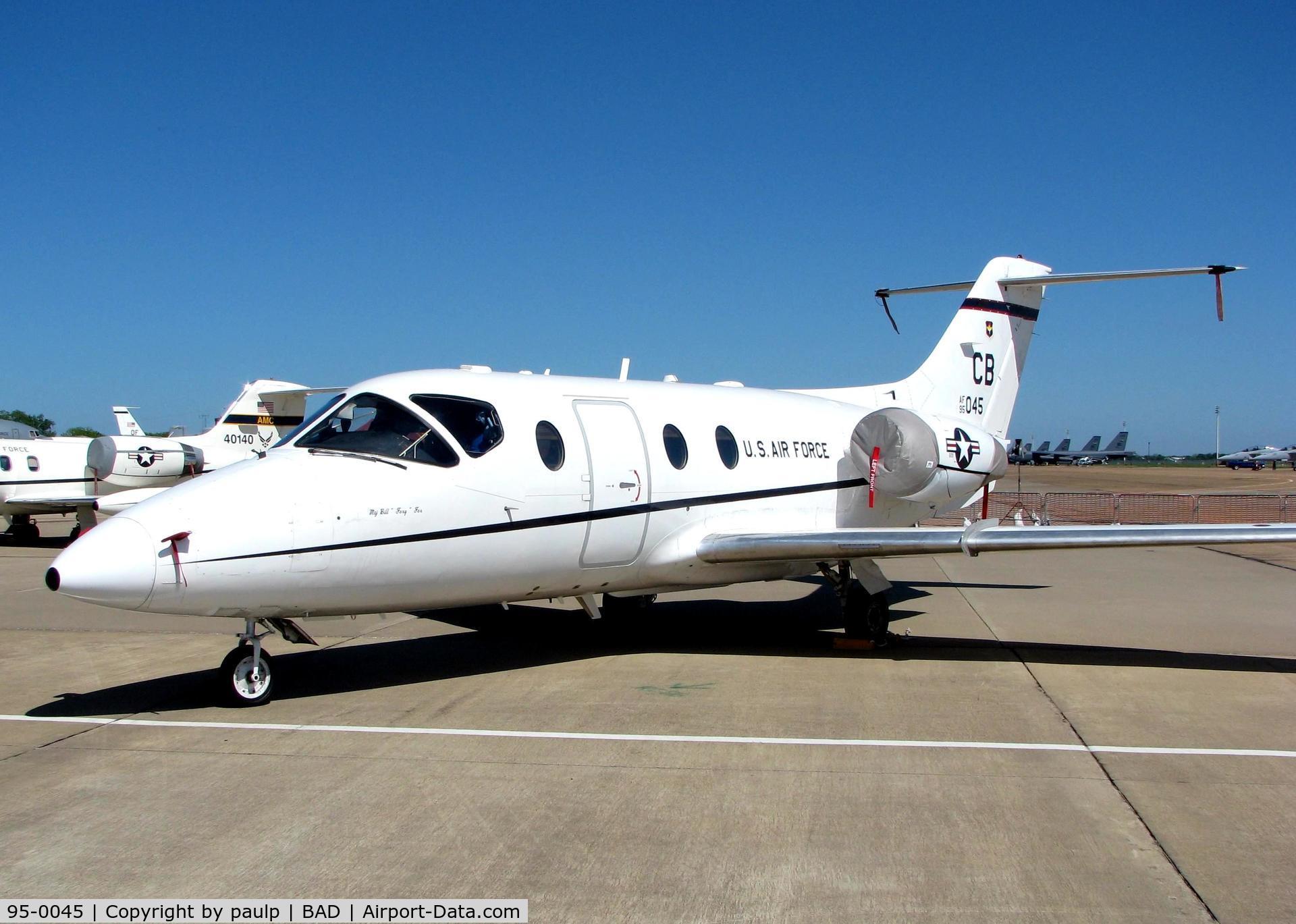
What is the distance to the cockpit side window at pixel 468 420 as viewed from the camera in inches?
324

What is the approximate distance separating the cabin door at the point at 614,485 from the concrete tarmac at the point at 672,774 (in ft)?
3.66

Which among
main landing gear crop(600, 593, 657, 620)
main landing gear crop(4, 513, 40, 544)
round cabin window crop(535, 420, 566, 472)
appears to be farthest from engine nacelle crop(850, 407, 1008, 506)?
main landing gear crop(4, 513, 40, 544)

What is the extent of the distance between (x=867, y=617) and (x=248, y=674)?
586cm

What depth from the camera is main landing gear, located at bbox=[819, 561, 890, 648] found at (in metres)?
10.3

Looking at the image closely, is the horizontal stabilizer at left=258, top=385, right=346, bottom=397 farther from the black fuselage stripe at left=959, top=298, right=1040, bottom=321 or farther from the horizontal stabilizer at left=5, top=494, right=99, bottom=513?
the black fuselage stripe at left=959, top=298, right=1040, bottom=321

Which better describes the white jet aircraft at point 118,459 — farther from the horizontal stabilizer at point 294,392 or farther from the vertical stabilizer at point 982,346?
the vertical stabilizer at point 982,346

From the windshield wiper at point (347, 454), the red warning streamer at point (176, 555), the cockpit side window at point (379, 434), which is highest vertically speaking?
the cockpit side window at point (379, 434)

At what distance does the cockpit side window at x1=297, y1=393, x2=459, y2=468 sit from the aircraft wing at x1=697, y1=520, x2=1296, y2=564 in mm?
3009

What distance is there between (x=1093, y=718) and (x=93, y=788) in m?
6.64

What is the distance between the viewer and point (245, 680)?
25.1 feet

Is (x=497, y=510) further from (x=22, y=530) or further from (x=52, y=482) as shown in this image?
(x=22, y=530)

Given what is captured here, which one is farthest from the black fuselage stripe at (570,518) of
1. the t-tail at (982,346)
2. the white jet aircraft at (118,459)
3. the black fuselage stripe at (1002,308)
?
the white jet aircraft at (118,459)

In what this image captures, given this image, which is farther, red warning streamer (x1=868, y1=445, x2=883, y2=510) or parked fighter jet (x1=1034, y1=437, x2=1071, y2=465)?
parked fighter jet (x1=1034, y1=437, x2=1071, y2=465)

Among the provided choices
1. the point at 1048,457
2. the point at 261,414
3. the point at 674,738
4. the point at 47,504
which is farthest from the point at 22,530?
the point at 1048,457
